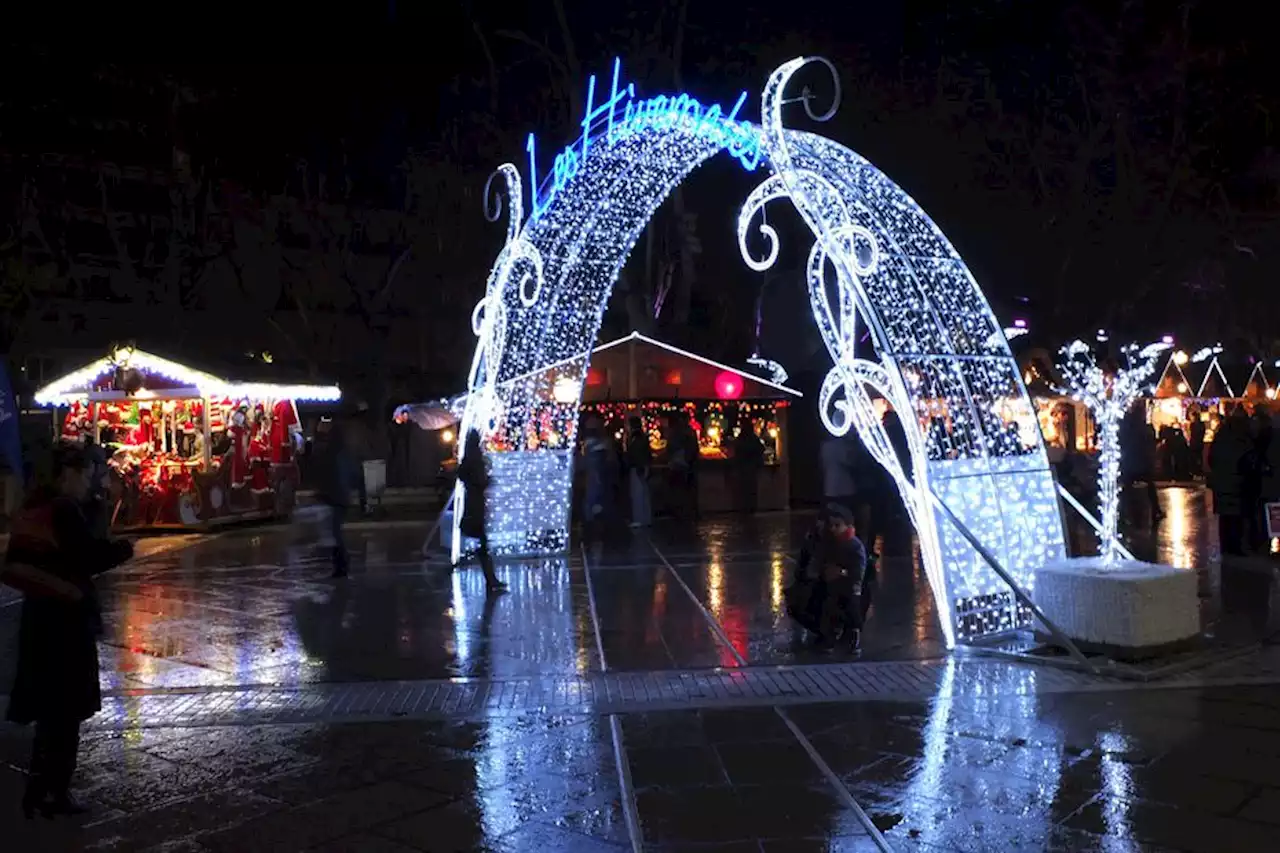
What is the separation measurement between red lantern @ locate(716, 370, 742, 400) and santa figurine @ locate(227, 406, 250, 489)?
814 centimetres

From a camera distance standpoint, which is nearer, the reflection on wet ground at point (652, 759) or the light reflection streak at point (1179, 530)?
the reflection on wet ground at point (652, 759)

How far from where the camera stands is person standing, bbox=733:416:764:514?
19002 mm

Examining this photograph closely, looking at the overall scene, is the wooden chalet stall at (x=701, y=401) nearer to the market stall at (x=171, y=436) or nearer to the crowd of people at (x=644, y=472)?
the crowd of people at (x=644, y=472)

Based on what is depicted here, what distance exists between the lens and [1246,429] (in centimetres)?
1226

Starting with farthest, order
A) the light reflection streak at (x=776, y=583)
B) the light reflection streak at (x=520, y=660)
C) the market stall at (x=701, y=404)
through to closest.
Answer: the market stall at (x=701, y=404)
the light reflection streak at (x=776, y=583)
the light reflection streak at (x=520, y=660)

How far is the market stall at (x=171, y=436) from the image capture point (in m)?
17.2

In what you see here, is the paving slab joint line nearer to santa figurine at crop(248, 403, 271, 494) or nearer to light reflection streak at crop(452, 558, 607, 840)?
light reflection streak at crop(452, 558, 607, 840)

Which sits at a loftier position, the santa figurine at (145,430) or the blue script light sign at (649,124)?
the blue script light sign at (649,124)

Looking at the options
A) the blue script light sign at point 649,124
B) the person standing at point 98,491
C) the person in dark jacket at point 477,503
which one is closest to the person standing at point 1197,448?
the blue script light sign at point 649,124

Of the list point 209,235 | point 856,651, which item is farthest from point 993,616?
point 209,235

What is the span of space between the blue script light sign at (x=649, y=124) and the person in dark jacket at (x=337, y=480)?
3.27 meters

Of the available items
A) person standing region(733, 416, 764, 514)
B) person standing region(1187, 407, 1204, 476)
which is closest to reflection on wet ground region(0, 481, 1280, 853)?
person standing region(733, 416, 764, 514)

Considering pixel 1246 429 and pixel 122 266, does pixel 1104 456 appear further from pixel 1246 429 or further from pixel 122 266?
pixel 122 266

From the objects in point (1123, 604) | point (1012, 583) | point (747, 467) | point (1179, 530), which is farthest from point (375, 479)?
point (1123, 604)
